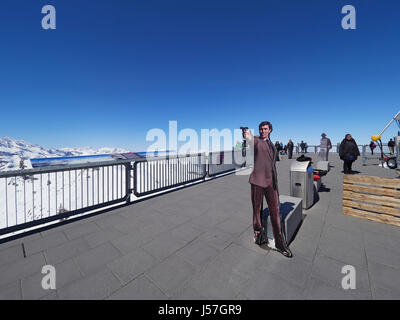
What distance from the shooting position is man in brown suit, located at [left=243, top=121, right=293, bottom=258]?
8.47 feet

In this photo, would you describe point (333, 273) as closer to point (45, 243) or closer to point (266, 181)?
point (266, 181)

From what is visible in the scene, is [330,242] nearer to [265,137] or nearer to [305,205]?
[305,205]

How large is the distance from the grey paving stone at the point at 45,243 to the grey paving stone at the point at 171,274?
2164mm

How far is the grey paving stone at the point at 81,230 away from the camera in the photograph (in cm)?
350

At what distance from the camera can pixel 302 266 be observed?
2.46m

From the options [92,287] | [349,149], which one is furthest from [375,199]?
[92,287]

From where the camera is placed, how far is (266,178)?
2.59 m

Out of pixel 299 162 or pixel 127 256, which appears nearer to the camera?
pixel 127 256

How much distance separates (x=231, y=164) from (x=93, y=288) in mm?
10456

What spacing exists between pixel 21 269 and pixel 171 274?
225 cm

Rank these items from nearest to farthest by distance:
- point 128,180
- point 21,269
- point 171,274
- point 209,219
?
point 171,274
point 21,269
point 209,219
point 128,180

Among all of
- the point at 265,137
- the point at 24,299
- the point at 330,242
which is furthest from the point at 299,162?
the point at 24,299

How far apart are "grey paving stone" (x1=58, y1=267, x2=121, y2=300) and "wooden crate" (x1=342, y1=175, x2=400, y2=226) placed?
5.39 m

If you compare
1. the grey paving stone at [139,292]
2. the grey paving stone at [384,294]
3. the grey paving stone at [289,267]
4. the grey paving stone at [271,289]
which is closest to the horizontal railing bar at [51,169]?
the grey paving stone at [139,292]
